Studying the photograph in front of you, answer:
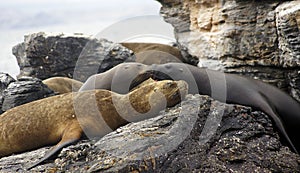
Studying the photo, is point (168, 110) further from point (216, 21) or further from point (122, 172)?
point (216, 21)

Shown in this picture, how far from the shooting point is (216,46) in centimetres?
802

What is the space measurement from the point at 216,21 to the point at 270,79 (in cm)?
170

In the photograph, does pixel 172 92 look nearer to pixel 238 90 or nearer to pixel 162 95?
pixel 162 95

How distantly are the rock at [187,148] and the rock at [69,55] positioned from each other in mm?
5444

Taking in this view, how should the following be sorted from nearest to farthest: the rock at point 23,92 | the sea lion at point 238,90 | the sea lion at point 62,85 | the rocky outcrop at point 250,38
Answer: the sea lion at point 238,90 < the rocky outcrop at point 250,38 < the rock at point 23,92 < the sea lion at point 62,85

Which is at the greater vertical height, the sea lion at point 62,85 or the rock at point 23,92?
the rock at point 23,92

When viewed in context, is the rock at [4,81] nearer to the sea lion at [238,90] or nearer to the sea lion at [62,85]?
the sea lion at [62,85]

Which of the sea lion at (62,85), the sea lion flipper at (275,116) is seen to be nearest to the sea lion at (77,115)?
the sea lion flipper at (275,116)

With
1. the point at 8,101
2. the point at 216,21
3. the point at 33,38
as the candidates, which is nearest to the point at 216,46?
the point at 216,21

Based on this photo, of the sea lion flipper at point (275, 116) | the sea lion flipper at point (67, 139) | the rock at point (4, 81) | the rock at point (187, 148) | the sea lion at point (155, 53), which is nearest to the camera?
the rock at point (187, 148)

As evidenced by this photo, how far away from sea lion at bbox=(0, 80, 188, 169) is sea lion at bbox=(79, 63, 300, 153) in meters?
1.11

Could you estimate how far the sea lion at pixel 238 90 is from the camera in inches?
215

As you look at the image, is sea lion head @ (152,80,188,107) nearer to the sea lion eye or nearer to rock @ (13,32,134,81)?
the sea lion eye

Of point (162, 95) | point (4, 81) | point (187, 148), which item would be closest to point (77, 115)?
point (162, 95)
